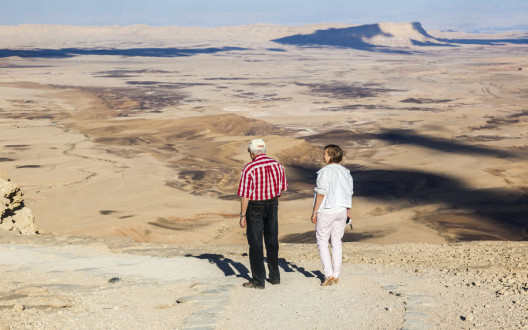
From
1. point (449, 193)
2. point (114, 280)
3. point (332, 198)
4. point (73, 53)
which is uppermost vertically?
point (332, 198)

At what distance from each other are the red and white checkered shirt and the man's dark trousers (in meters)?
0.09

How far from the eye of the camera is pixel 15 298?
5.99 metres

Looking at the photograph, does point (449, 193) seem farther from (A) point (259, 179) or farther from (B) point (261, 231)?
(A) point (259, 179)

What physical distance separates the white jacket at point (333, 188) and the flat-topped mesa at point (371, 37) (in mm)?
169194

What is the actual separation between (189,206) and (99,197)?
10.6 feet

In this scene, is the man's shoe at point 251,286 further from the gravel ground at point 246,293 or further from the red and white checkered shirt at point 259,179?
the red and white checkered shirt at point 259,179

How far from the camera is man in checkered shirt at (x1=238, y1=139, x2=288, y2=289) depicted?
614cm

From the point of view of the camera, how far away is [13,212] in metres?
12.4

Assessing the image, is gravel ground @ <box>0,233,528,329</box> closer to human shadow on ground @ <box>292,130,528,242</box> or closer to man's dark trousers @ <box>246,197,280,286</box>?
man's dark trousers @ <box>246,197,280,286</box>

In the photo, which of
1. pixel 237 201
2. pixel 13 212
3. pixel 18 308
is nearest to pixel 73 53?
pixel 237 201

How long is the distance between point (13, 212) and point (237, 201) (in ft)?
30.8

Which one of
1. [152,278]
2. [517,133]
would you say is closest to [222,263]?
[152,278]

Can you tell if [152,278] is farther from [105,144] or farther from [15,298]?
[105,144]

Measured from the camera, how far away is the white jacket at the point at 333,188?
20.3 ft
